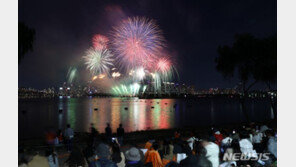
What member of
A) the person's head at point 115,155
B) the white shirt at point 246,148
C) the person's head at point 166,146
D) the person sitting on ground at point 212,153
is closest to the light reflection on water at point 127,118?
the person's head at point 166,146

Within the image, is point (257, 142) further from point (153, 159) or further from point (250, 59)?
point (250, 59)

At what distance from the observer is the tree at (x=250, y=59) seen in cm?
2445

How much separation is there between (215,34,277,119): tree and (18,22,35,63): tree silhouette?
2005 centimetres

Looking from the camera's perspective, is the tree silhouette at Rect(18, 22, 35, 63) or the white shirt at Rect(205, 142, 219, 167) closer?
the white shirt at Rect(205, 142, 219, 167)

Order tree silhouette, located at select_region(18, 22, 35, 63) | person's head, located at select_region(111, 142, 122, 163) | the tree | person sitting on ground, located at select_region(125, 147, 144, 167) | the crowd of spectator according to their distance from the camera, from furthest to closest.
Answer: the tree < tree silhouette, located at select_region(18, 22, 35, 63) < person's head, located at select_region(111, 142, 122, 163) < person sitting on ground, located at select_region(125, 147, 144, 167) < the crowd of spectator

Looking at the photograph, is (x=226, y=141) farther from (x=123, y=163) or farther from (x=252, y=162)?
(x=123, y=163)

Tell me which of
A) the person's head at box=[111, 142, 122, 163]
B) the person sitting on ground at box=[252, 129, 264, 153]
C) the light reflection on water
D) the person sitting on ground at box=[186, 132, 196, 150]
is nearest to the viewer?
the person's head at box=[111, 142, 122, 163]

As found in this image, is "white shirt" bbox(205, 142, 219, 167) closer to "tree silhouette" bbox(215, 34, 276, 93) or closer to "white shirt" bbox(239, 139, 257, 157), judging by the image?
"white shirt" bbox(239, 139, 257, 157)

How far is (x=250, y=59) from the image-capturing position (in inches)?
1005

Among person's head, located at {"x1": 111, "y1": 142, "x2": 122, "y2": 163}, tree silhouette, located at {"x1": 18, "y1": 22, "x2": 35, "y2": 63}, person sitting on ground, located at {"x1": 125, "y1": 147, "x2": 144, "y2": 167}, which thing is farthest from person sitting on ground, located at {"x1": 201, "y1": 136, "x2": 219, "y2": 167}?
tree silhouette, located at {"x1": 18, "y1": 22, "x2": 35, "y2": 63}

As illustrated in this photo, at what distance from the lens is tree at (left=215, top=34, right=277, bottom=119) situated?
2445cm

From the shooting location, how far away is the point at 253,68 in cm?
2538

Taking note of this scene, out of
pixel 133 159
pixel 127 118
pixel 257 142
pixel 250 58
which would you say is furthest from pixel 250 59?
pixel 127 118

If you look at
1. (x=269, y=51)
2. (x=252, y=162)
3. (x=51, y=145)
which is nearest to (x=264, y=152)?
(x=252, y=162)
